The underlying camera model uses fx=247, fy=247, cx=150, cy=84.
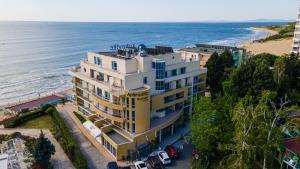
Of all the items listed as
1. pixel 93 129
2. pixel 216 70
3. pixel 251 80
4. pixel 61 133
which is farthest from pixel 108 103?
pixel 216 70

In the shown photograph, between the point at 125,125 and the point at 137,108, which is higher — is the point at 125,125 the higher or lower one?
the lower one

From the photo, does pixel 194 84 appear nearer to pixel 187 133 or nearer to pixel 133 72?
pixel 187 133

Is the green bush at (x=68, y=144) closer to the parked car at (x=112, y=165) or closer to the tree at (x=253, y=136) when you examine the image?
the parked car at (x=112, y=165)

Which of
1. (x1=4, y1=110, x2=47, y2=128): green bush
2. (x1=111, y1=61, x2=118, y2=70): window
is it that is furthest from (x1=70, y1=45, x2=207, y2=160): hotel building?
(x1=4, y1=110, x2=47, y2=128): green bush

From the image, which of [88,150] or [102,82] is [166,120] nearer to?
[102,82]

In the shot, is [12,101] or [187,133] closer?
[187,133]

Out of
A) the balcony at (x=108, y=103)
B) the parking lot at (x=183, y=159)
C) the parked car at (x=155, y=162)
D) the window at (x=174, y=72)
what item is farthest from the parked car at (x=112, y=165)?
the window at (x=174, y=72)

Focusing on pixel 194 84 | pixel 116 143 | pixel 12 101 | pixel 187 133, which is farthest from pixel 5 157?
pixel 12 101
